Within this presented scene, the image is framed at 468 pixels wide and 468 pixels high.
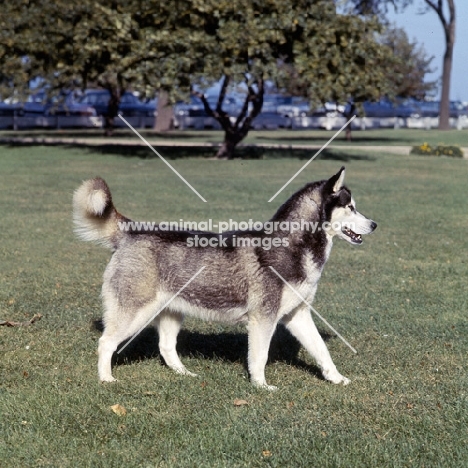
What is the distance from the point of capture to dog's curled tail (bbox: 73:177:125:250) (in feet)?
19.6

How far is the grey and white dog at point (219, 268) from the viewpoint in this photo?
6008mm

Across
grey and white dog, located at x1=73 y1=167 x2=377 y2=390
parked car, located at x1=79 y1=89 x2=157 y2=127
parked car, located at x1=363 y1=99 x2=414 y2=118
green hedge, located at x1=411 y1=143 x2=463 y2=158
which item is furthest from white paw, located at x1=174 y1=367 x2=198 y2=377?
parked car, located at x1=363 y1=99 x2=414 y2=118

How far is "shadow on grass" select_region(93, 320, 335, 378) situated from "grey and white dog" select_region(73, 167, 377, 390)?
68 centimetres

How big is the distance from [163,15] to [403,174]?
372 inches

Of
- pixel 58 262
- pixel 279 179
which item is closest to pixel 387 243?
pixel 58 262

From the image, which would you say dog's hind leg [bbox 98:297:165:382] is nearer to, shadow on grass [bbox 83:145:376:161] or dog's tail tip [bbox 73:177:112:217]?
dog's tail tip [bbox 73:177:112:217]

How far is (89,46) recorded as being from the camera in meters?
26.9

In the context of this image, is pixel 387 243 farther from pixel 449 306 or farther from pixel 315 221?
pixel 315 221

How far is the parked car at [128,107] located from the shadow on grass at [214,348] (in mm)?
46944

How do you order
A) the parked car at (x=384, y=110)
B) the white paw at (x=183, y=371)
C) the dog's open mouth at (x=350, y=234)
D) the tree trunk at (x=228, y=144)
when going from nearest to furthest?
the dog's open mouth at (x=350, y=234), the white paw at (x=183, y=371), the tree trunk at (x=228, y=144), the parked car at (x=384, y=110)

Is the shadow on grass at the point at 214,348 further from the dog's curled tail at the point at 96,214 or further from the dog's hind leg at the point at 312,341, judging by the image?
Result: the dog's curled tail at the point at 96,214

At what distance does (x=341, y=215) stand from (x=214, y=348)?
73.2 inches

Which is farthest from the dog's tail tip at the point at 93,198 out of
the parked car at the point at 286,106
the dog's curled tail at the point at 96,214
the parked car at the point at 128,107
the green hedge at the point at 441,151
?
the parked car at the point at 286,106

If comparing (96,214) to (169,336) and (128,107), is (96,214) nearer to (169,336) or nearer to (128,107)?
(169,336)
